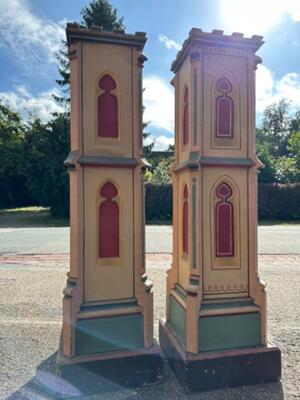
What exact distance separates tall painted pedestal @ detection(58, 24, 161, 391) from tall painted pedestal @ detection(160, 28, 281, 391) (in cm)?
36

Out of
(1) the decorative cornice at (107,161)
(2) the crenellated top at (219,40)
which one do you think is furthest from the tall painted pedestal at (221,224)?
(1) the decorative cornice at (107,161)

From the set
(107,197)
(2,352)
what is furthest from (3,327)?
(107,197)

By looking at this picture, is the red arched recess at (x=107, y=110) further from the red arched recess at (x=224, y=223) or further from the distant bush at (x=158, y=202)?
the distant bush at (x=158, y=202)

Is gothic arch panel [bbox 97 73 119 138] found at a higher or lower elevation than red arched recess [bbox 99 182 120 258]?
higher

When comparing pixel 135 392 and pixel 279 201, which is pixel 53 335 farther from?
pixel 279 201

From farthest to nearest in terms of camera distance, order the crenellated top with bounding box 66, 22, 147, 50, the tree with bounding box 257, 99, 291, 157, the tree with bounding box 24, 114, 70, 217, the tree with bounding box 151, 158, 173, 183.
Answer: the tree with bounding box 257, 99, 291, 157 → the tree with bounding box 24, 114, 70, 217 → the tree with bounding box 151, 158, 173, 183 → the crenellated top with bounding box 66, 22, 147, 50

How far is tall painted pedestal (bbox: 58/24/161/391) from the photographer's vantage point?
7.59 ft

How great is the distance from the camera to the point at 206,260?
2383mm

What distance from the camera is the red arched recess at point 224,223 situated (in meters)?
2.41

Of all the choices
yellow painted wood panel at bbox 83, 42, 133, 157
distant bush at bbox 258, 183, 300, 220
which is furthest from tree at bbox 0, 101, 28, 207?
yellow painted wood panel at bbox 83, 42, 133, 157

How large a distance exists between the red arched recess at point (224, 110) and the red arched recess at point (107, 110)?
2.56 feet

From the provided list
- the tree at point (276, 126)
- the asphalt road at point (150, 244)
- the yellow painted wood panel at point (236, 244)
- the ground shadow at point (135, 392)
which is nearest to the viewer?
the ground shadow at point (135, 392)

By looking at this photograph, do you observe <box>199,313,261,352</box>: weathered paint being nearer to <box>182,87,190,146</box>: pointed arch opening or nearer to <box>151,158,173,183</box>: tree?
<box>182,87,190,146</box>: pointed arch opening

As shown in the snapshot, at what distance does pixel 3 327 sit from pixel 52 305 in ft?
2.49
